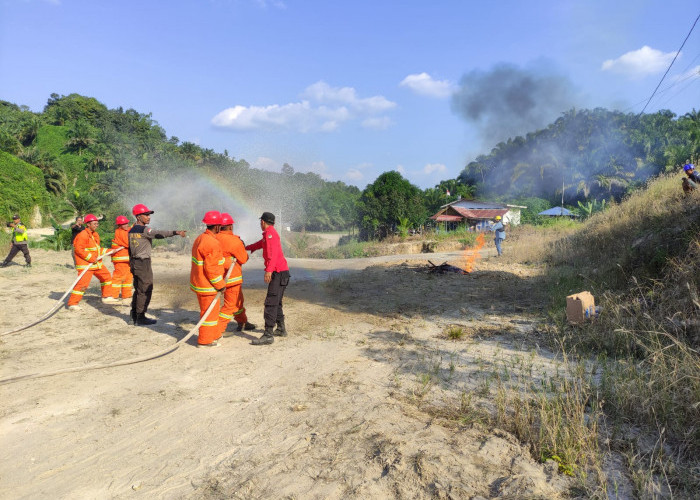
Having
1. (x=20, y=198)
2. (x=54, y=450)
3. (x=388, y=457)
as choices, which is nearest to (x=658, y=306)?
(x=388, y=457)

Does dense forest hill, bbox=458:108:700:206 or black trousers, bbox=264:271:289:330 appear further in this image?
dense forest hill, bbox=458:108:700:206

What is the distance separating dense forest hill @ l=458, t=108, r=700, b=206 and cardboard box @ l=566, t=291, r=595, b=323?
39.1 meters

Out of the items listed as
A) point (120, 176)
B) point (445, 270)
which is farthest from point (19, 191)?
point (445, 270)

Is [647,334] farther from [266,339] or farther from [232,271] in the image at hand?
[232,271]

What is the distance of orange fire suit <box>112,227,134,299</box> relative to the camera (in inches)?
315

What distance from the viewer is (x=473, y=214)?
42.2 meters

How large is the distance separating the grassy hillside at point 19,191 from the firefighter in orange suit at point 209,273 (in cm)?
2636

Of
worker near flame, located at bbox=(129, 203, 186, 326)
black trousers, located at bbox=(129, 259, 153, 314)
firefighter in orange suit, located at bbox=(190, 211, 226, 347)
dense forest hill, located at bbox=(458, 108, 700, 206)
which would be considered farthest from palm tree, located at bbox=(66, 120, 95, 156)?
firefighter in orange suit, located at bbox=(190, 211, 226, 347)

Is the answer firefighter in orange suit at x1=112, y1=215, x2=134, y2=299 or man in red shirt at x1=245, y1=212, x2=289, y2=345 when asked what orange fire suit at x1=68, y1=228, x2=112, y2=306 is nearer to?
firefighter in orange suit at x1=112, y1=215, x2=134, y2=299

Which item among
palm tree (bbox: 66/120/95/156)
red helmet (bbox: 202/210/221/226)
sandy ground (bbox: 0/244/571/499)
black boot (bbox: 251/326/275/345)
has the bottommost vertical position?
sandy ground (bbox: 0/244/571/499)

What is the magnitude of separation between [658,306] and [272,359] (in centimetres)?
524

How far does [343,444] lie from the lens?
3.23 meters

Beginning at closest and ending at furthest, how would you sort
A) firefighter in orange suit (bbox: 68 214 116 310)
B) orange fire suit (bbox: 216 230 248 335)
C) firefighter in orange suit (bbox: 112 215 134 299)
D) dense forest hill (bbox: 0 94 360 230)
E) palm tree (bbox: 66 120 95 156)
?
1. orange fire suit (bbox: 216 230 248 335)
2. firefighter in orange suit (bbox: 112 215 134 299)
3. firefighter in orange suit (bbox: 68 214 116 310)
4. dense forest hill (bbox: 0 94 360 230)
5. palm tree (bbox: 66 120 95 156)

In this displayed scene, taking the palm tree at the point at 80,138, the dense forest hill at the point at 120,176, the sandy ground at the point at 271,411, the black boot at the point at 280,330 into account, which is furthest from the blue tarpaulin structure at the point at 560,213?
the palm tree at the point at 80,138
